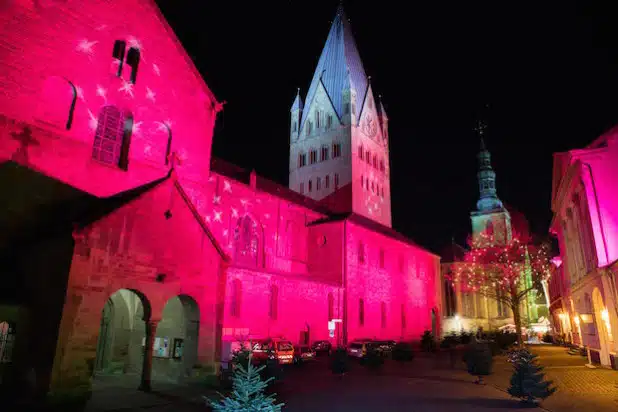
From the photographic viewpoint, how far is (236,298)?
29.0 metres

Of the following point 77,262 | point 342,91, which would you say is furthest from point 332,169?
point 77,262

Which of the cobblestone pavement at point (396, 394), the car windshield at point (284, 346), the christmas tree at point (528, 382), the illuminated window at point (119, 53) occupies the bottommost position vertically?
the cobblestone pavement at point (396, 394)

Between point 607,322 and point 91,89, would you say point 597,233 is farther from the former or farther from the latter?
point 91,89

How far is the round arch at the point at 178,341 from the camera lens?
1588 cm

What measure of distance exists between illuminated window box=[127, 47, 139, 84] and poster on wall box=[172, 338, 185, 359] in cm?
1186

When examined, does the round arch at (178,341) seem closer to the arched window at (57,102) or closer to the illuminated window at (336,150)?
the arched window at (57,102)

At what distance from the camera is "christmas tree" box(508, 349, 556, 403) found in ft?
44.2

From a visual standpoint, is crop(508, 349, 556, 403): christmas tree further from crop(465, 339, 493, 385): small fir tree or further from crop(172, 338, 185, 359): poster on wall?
crop(172, 338, 185, 359): poster on wall

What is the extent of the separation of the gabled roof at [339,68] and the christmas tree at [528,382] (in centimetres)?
4654

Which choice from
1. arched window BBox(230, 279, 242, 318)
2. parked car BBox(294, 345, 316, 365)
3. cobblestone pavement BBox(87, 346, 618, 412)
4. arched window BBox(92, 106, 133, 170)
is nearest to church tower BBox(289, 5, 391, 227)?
arched window BBox(230, 279, 242, 318)

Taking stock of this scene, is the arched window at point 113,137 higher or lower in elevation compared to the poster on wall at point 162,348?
higher

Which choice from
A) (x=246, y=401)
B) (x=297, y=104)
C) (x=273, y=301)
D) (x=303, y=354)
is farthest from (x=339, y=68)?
(x=246, y=401)

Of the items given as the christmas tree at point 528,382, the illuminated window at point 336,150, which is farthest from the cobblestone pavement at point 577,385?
the illuminated window at point 336,150

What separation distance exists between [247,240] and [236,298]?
6721mm
